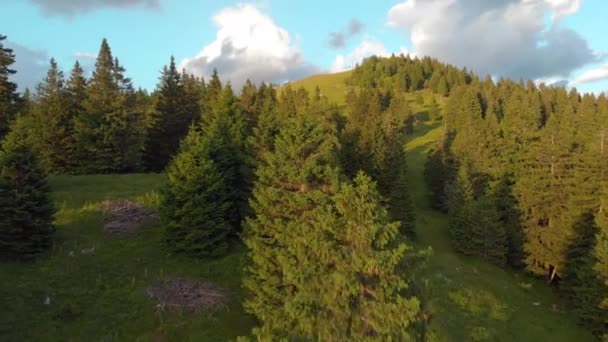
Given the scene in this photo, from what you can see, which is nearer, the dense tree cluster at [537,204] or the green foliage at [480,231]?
the dense tree cluster at [537,204]

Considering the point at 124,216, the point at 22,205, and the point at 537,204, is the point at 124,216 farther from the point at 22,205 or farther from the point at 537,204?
the point at 537,204

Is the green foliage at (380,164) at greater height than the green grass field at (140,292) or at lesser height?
greater

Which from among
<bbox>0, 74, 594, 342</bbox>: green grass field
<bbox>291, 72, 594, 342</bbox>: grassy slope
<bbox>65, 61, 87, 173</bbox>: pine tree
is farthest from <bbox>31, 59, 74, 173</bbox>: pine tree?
<bbox>291, 72, 594, 342</bbox>: grassy slope

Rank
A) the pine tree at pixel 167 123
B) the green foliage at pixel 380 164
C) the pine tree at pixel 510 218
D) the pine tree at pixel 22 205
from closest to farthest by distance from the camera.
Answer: the pine tree at pixel 22 205 < the green foliage at pixel 380 164 < the pine tree at pixel 510 218 < the pine tree at pixel 167 123

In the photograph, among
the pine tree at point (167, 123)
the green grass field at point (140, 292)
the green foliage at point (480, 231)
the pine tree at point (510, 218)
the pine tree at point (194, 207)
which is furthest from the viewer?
the pine tree at point (167, 123)

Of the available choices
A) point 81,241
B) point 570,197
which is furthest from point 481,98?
point 81,241

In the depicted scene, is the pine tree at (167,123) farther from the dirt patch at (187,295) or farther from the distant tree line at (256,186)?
the dirt patch at (187,295)

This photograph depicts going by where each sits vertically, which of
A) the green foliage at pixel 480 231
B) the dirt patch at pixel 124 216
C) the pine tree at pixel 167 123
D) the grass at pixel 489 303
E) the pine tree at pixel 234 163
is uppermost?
the pine tree at pixel 167 123

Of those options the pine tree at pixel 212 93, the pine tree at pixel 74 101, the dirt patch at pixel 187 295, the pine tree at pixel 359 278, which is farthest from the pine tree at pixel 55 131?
the pine tree at pixel 359 278
